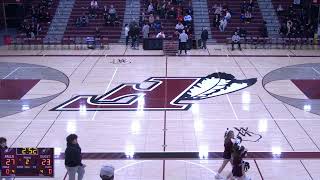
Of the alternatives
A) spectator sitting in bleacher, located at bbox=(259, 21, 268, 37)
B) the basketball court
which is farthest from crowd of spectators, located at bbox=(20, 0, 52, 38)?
spectator sitting in bleacher, located at bbox=(259, 21, 268, 37)

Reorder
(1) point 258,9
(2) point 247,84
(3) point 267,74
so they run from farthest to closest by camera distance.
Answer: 1. (1) point 258,9
2. (3) point 267,74
3. (2) point 247,84

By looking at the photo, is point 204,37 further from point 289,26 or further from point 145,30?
point 289,26

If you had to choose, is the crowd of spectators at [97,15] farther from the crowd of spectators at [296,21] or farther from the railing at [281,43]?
the crowd of spectators at [296,21]

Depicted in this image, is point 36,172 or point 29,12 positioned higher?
point 29,12

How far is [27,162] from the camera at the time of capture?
9.70 meters

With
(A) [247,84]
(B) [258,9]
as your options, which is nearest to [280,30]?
(B) [258,9]

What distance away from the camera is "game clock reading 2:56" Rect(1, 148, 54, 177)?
9672 mm

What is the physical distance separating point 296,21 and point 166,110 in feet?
58.0

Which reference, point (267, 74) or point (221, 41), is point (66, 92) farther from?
point (221, 41)

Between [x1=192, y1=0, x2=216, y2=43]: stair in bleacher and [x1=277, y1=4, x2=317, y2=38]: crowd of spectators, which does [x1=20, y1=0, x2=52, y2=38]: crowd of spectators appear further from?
[x1=277, y1=4, x2=317, y2=38]: crowd of spectators

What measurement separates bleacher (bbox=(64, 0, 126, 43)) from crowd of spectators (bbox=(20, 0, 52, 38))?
66.7 inches

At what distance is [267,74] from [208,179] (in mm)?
11785

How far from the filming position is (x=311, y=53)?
27797 millimetres

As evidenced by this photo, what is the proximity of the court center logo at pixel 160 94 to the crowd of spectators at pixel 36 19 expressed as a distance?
1308cm
